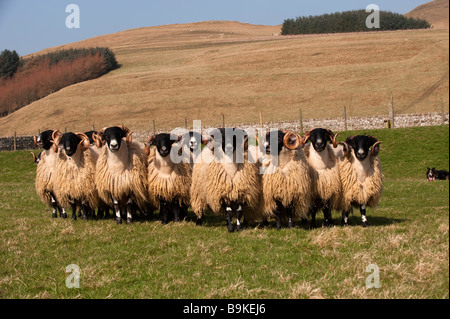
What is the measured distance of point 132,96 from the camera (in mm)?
72438

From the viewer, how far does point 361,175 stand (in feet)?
39.7

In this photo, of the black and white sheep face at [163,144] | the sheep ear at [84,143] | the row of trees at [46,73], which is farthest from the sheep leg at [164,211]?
the row of trees at [46,73]

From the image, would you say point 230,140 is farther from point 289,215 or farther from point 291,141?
point 289,215

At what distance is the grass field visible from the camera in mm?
6738

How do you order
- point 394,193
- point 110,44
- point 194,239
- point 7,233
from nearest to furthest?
point 194,239
point 7,233
point 394,193
point 110,44

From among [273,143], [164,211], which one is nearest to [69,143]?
[164,211]

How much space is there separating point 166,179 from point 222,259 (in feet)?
16.1

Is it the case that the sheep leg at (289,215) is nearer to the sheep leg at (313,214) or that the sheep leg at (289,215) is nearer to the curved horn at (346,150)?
the sheep leg at (313,214)

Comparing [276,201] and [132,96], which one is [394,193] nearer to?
[276,201]

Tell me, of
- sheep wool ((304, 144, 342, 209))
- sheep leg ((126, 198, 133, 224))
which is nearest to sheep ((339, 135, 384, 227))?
sheep wool ((304, 144, 342, 209))

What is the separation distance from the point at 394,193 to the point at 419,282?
1223 centimetres

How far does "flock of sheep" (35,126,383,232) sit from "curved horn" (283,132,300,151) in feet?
0.08

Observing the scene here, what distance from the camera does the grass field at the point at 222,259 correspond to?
6738mm
